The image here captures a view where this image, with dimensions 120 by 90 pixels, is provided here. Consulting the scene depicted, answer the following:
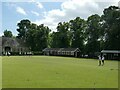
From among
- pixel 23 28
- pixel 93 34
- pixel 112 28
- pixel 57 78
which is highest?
pixel 23 28

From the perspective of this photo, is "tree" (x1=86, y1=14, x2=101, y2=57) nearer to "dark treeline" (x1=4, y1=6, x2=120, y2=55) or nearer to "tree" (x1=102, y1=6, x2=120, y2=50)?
"dark treeline" (x1=4, y1=6, x2=120, y2=55)

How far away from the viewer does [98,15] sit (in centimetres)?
9900

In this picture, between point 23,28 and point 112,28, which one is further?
point 23,28

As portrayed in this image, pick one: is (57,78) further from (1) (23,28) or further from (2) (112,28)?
(1) (23,28)

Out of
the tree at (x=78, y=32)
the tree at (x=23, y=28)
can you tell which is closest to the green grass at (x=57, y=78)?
the tree at (x=78, y=32)

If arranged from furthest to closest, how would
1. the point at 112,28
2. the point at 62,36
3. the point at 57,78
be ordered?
1. the point at 62,36
2. the point at 112,28
3. the point at 57,78

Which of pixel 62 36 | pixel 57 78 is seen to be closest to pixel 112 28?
pixel 62 36

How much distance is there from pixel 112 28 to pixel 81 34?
87.2 feet

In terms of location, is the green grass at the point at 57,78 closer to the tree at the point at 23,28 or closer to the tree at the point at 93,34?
the tree at the point at 93,34

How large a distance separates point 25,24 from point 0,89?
134409 mm

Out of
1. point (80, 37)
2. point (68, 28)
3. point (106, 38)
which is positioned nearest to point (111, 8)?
point (106, 38)

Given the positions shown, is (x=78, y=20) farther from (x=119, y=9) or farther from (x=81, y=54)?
(x=119, y=9)

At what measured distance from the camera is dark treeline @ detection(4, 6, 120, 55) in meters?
88.2

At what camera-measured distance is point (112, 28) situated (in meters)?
85.9
